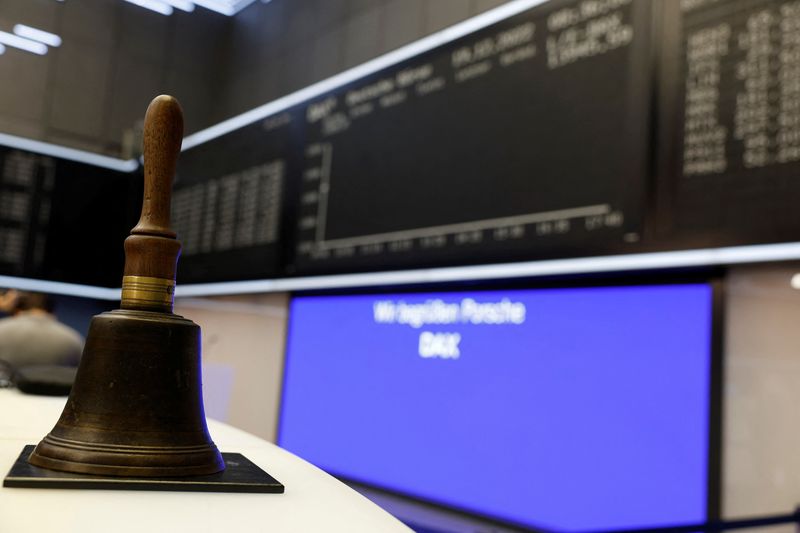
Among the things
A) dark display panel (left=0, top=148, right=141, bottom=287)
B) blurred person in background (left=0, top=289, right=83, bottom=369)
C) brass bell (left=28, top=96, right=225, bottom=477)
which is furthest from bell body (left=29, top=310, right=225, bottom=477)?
dark display panel (left=0, top=148, right=141, bottom=287)

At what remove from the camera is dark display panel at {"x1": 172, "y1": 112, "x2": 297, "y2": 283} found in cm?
265

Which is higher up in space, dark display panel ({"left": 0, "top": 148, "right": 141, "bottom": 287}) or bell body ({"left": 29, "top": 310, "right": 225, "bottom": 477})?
dark display panel ({"left": 0, "top": 148, "right": 141, "bottom": 287})

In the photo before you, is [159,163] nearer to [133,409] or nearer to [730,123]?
[133,409]

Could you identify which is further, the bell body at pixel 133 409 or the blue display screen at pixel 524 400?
the blue display screen at pixel 524 400

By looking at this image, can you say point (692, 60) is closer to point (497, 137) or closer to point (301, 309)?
point (497, 137)

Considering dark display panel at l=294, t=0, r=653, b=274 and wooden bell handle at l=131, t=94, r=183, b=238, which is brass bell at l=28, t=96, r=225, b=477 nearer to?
wooden bell handle at l=131, t=94, r=183, b=238

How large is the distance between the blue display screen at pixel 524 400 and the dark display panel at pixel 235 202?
373 mm

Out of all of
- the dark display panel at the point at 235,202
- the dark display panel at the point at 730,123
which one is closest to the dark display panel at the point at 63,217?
the dark display panel at the point at 235,202

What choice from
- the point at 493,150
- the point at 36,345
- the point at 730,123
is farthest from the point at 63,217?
the point at 730,123

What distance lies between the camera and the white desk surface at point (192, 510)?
31 centimetres

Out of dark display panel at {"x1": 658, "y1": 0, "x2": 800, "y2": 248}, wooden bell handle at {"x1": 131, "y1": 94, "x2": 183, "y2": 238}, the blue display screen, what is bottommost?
the blue display screen

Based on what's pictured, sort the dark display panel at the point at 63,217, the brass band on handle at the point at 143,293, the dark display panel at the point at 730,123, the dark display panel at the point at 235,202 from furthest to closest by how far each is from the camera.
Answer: the dark display panel at the point at 63,217 < the dark display panel at the point at 235,202 < the dark display panel at the point at 730,123 < the brass band on handle at the point at 143,293

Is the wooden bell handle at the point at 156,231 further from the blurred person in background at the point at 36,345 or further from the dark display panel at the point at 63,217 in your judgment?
the dark display panel at the point at 63,217

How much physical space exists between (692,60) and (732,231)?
350 mm
